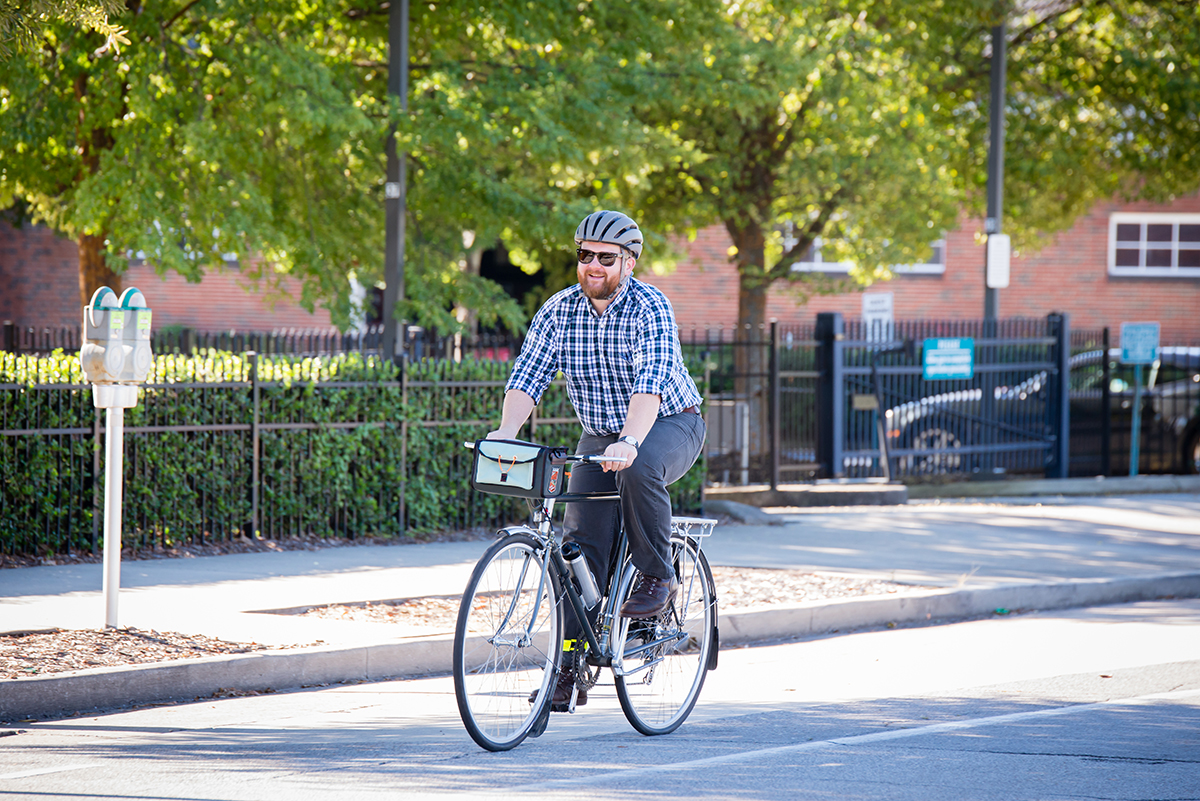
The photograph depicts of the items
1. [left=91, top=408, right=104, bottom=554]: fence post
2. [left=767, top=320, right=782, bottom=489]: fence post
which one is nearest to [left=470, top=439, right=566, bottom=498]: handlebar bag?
[left=91, top=408, right=104, bottom=554]: fence post

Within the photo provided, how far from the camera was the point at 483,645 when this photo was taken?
199 inches

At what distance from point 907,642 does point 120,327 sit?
180 inches

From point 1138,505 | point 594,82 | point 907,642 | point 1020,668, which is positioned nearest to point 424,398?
point 594,82

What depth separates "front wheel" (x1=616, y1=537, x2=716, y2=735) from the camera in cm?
564

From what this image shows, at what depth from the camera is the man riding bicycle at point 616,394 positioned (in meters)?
5.36

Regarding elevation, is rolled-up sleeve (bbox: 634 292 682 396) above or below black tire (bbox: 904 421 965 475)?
above

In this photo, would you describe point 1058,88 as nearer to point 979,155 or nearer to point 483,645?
point 979,155

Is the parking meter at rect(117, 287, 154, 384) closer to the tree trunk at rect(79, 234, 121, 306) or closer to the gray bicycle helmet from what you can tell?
the gray bicycle helmet

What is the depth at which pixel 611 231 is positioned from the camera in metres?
5.39

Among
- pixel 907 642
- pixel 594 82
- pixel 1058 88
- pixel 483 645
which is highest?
pixel 1058 88

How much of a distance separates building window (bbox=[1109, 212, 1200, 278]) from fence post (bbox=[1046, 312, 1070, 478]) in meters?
14.0

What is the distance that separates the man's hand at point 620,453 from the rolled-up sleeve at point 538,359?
1.88ft

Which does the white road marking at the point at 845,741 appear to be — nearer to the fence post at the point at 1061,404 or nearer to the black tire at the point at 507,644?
the black tire at the point at 507,644

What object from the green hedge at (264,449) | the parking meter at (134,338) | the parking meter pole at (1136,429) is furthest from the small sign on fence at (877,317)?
the parking meter at (134,338)
